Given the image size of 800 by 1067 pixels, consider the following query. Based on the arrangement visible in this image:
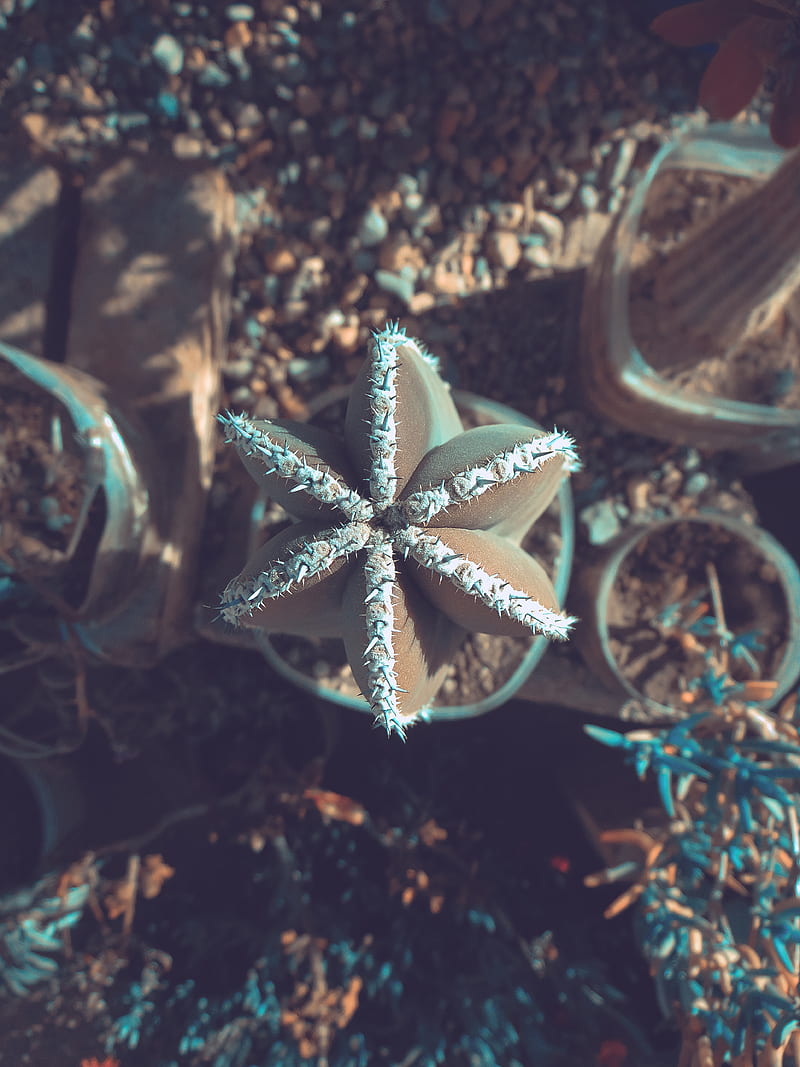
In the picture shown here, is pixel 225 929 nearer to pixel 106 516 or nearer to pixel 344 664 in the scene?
pixel 344 664

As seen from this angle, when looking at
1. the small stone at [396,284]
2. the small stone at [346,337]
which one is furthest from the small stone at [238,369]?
the small stone at [396,284]

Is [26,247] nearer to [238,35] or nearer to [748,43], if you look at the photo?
[238,35]

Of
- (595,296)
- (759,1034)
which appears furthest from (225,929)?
(595,296)

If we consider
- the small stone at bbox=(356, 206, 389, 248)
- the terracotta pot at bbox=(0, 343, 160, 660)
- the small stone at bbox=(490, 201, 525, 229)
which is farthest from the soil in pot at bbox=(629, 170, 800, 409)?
the terracotta pot at bbox=(0, 343, 160, 660)

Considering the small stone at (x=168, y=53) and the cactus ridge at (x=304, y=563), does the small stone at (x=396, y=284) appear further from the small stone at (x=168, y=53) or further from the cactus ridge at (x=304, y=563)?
the cactus ridge at (x=304, y=563)

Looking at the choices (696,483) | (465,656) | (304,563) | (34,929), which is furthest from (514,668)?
(34,929)
